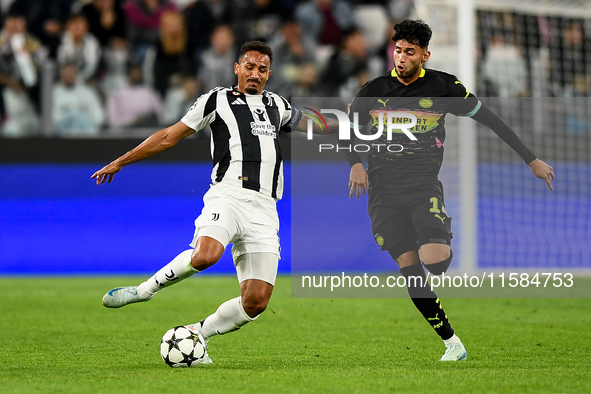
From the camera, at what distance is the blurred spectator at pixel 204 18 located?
1319 cm

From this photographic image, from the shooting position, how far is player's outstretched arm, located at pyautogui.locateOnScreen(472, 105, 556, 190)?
5891mm

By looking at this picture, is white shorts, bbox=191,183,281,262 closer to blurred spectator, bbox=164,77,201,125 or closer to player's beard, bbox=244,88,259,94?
player's beard, bbox=244,88,259,94

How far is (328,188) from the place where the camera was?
38.5 ft

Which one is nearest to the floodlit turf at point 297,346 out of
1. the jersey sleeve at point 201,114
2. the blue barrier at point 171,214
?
the blue barrier at point 171,214

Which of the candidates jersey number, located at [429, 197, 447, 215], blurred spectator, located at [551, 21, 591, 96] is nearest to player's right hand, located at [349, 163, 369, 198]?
jersey number, located at [429, 197, 447, 215]

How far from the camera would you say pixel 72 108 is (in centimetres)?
1187

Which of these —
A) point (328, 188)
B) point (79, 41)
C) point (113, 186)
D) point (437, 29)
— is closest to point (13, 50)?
point (79, 41)

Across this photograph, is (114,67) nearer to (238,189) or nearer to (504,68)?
(504,68)

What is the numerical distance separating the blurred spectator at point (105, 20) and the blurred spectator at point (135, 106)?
38.7 inches

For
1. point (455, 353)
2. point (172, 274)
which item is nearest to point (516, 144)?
point (455, 353)

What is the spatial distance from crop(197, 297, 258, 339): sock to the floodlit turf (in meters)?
0.24

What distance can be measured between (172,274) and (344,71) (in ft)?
27.1

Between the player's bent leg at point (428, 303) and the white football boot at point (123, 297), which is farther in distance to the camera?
the player's bent leg at point (428, 303)

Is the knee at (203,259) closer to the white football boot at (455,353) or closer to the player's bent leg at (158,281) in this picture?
the player's bent leg at (158,281)
